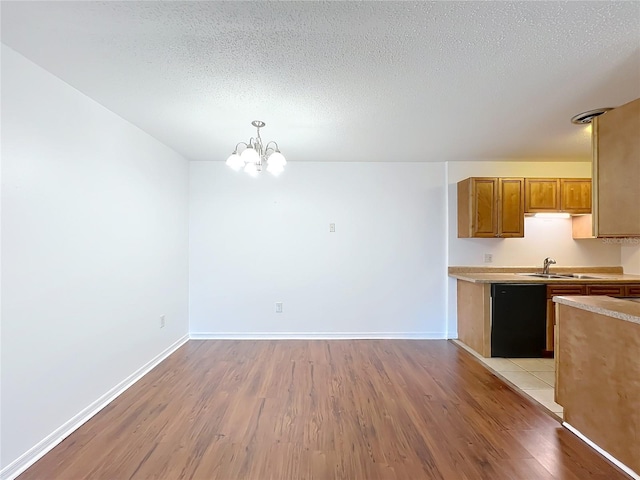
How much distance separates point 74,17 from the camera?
1503mm

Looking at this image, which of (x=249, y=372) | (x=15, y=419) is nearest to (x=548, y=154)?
(x=249, y=372)

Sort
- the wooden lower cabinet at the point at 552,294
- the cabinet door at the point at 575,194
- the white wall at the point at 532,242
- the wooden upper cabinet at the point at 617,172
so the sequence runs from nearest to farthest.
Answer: the wooden upper cabinet at the point at 617,172, the wooden lower cabinet at the point at 552,294, the cabinet door at the point at 575,194, the white wall at the point at 532,242

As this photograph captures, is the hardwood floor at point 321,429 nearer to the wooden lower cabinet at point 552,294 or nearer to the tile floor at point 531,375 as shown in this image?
the tile floor at point 531,375

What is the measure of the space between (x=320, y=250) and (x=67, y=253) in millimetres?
2714

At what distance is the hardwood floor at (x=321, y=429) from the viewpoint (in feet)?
5.87

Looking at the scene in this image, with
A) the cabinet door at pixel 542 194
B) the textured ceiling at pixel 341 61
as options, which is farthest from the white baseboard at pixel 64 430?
the cabinet door at pixel 542 194

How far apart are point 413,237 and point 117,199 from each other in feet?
11.2

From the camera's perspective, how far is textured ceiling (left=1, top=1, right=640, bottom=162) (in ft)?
4.87

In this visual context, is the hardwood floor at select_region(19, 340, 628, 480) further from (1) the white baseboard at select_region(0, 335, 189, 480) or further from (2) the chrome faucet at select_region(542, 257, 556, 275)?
(2) the chrome faucet at select_region(542, 257, 556, 275)

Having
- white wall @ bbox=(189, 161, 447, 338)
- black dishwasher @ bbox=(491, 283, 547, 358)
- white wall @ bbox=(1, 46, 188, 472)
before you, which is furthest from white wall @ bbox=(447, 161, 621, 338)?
white wall @ bbox=(1, 46, 188, 472)

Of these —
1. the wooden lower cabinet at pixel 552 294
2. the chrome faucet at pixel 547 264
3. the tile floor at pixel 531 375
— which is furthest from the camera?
the chrome faucet at pixel 547 264

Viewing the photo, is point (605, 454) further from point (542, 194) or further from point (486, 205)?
point (542, 194)

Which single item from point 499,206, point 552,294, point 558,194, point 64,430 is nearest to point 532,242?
point 558,194

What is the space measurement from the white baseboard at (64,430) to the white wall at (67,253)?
1.0 inches
